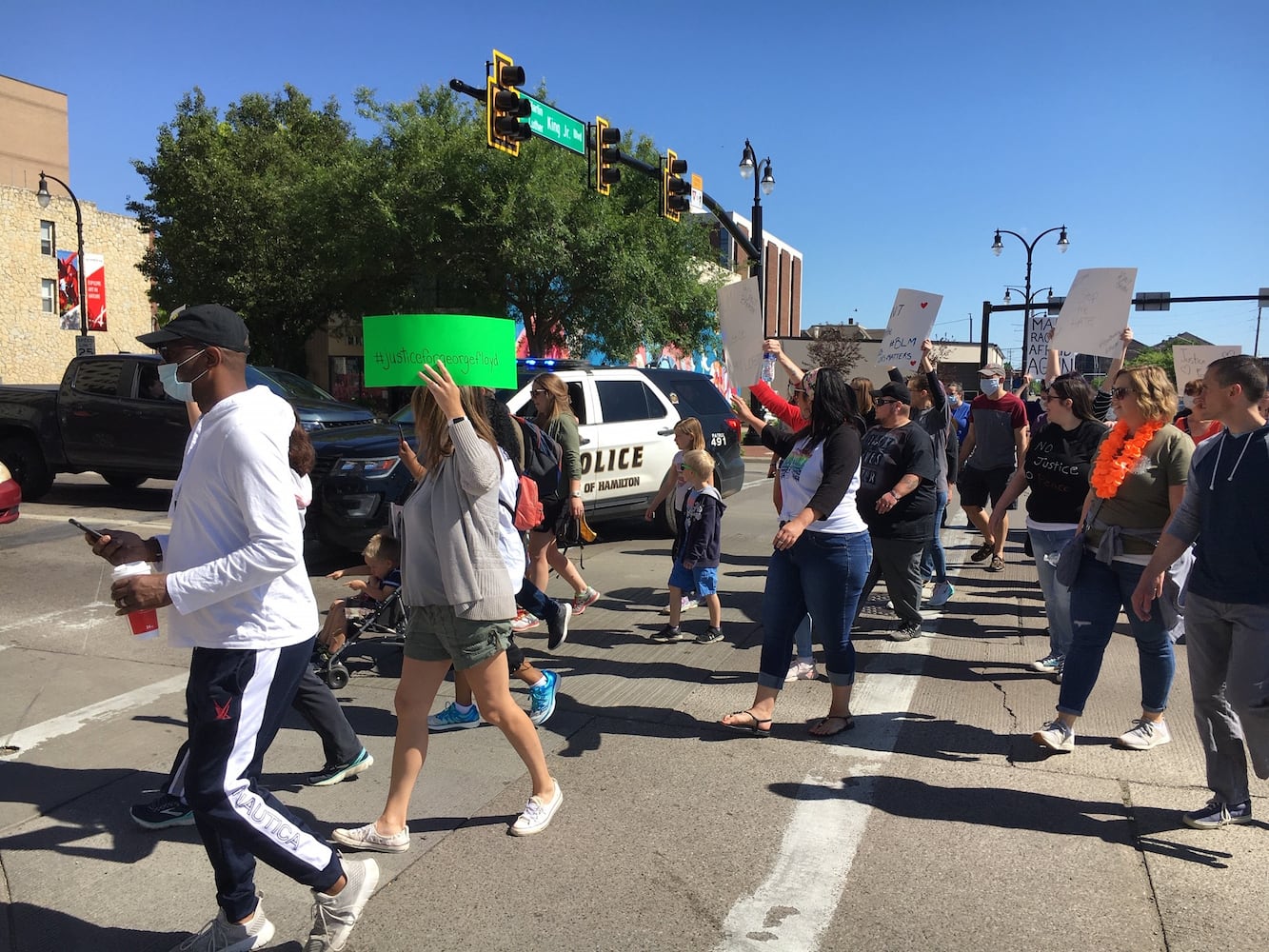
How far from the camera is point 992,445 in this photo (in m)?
9.12

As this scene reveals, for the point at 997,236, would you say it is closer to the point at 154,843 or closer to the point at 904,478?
the point at 904,478

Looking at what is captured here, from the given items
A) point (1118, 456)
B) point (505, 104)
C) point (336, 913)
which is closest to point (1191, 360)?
point (1118, 456)

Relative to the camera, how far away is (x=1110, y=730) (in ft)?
16.5

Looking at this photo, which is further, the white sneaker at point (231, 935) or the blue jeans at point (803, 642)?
the blue jeans at point (803, 642)

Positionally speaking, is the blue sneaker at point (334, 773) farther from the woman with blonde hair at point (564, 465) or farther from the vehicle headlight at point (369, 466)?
the vehicle headlight at point (369, 466)

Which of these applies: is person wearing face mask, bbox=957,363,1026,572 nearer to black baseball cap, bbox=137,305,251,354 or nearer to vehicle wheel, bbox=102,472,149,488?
black baseball cap, bbox=137,305,251,354

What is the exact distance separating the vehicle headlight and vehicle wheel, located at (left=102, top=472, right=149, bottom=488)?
16.1 ft

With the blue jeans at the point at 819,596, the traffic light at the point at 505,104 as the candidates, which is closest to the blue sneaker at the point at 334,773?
the blue jeans at the point at 819,596

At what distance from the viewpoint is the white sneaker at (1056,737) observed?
4.65 meters

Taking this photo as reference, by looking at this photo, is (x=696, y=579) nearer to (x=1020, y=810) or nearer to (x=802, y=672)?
(x=802, y=672)

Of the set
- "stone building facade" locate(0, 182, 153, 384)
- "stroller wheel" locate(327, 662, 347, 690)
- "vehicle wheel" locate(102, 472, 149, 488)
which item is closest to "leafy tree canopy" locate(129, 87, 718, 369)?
"vehicle wheel" locate(102, 472, 149, 488)

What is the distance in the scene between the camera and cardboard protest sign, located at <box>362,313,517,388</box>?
349 cm

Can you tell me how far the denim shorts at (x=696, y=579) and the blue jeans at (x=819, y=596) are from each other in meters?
1.79

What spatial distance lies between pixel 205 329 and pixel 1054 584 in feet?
16.4
